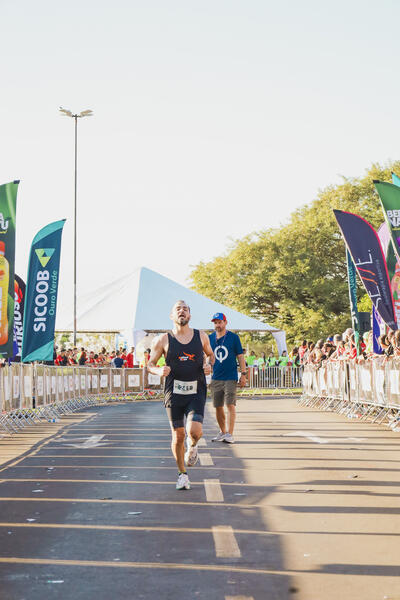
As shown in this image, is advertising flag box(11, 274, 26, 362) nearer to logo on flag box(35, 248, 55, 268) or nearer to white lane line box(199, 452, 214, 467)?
logo on flag box(35, 248, 55, 268)

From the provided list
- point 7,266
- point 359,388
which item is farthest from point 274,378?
point 7,266

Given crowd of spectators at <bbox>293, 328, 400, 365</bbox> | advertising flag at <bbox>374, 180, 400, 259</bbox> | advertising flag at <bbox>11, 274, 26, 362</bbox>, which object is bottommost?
crowd of spectators at <bbox>293, 328, 400, 365</bbox>

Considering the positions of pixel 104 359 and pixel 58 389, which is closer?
pixel 58 389

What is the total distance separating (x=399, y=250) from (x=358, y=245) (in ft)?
10.2

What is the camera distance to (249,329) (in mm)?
42312

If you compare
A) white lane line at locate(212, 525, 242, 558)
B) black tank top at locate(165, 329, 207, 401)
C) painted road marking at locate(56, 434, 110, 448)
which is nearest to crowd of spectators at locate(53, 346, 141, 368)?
painted road marking at locate(56, 434, 110, 448)

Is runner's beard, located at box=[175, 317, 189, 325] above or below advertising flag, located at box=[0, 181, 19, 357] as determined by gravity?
below

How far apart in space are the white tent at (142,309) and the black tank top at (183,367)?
99.1ft

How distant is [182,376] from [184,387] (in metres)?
0.12

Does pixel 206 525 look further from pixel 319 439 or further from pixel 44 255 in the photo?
pixel 44 255

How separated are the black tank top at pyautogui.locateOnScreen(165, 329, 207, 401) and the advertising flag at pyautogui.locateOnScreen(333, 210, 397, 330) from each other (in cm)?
1035

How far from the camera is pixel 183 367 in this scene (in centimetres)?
916

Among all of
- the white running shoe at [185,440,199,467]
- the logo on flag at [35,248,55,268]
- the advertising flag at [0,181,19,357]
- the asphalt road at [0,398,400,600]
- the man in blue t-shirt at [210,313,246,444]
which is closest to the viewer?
the asphalt road at [0,398,400,600]

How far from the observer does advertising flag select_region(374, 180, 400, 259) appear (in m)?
17.5
